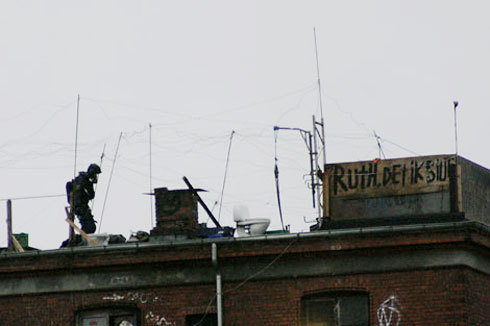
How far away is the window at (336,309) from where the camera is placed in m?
30.5

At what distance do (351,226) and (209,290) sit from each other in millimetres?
3804

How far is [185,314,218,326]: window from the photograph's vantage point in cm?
3127

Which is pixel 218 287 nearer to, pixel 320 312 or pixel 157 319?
pixel 157 319

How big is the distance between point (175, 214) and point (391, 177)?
→ 5529 millimetres

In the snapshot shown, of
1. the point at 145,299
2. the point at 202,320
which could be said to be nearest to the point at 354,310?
the point at 202,320

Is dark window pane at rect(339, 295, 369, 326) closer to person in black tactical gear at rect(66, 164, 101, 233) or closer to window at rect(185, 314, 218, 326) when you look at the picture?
window at rect(185, 314, 218, 326)

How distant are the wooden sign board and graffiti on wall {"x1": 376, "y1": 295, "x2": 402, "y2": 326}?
9.51ft

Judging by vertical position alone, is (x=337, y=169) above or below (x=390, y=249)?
above

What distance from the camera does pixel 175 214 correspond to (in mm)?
32625

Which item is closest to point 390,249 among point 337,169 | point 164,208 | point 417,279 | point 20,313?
point 417,279

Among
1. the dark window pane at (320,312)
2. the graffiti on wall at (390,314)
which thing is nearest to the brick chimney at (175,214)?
the dark window pane at (320,312)

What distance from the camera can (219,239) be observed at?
31109 millimetres

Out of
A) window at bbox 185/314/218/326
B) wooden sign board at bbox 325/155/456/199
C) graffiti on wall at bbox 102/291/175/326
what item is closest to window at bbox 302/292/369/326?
window at bbox 185/314/218/326

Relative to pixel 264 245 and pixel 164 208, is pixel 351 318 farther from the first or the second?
pixel 164 208
